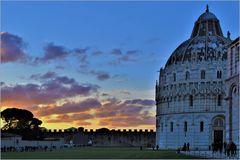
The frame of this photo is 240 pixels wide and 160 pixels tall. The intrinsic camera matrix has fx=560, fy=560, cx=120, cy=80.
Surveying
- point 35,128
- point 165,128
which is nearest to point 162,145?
point 165,128

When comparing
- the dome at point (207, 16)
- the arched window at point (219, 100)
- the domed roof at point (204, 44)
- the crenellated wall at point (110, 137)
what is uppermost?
the dome at point (207, 16)

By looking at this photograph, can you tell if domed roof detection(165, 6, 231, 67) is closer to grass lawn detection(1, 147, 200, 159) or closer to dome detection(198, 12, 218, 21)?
dome detection(198, 12, 218, 21)

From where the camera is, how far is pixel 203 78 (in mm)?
85812

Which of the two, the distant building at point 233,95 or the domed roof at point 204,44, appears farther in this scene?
the domed roof at point 204,44

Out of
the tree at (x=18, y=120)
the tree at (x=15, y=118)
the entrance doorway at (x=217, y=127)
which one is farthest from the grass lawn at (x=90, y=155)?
the tree at (x=15, y=118)

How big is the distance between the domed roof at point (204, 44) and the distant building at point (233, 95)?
41.3m

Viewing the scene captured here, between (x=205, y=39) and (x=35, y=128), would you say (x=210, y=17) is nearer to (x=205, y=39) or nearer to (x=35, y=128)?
(x=205, y=39)

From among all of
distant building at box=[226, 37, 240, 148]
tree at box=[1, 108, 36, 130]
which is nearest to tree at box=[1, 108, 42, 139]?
tree at box=[1, 108, 36, 130]

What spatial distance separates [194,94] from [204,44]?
868cm

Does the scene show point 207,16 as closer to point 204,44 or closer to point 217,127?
point 204,44

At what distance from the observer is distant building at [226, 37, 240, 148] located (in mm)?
42344

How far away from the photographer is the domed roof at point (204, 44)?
87.2 m

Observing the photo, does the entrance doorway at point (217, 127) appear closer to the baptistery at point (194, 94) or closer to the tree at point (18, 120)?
the baptistery at point (194, 94)

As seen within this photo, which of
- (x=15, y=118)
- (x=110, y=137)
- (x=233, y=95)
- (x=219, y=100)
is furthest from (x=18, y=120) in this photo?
(x=233, y=95)
